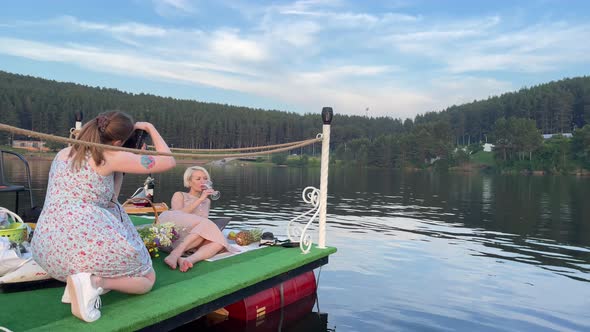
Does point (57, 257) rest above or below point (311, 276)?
above

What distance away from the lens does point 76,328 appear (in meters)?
3.67

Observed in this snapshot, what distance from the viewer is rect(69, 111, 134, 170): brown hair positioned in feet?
12.8

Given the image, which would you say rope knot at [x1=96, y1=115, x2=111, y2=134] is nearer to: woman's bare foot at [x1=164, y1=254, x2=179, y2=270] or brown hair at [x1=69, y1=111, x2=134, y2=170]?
brown hair at [x1=69, y1=111, x2=134, y2=170]

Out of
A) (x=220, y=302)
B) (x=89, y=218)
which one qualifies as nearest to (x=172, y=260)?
(x=220, y=302)

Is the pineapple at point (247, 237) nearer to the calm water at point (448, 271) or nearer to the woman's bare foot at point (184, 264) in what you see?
the calm water at point (448, 271)

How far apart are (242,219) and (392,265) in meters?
8.81

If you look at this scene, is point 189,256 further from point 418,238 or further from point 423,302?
point 418,238

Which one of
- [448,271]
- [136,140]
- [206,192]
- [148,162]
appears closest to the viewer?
[148,162]

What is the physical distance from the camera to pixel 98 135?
390cm

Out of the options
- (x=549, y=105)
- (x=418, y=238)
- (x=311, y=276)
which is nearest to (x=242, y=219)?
(x=418, y=238)

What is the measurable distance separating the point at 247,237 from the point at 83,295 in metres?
3.85

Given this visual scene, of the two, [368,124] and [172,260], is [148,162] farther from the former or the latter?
[368,124]

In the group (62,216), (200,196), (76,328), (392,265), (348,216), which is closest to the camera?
(76,328)

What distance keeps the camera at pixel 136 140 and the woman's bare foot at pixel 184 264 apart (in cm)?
181
